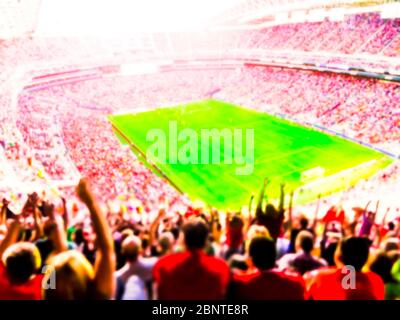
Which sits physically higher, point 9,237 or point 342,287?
point 9,237

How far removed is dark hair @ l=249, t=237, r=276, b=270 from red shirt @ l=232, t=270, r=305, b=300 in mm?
78

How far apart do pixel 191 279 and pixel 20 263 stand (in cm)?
116

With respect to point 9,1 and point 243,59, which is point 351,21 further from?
point 9,1

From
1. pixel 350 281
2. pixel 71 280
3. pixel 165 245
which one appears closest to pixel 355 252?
pixel 350 281

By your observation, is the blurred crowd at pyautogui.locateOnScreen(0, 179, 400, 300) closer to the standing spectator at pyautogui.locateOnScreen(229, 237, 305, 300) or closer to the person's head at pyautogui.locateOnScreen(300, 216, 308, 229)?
the standing spectator at pyautogui.locateOnScreen(229, 237, 305, 300)

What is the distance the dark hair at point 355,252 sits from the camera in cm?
316

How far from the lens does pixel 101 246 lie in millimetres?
2246

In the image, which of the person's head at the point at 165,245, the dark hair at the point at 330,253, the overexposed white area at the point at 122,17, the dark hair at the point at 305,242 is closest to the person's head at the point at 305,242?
the dark hair at the point at 305,242

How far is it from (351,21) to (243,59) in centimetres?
1118

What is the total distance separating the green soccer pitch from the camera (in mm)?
18688

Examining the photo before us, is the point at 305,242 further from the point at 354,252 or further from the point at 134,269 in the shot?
the point at 134,269

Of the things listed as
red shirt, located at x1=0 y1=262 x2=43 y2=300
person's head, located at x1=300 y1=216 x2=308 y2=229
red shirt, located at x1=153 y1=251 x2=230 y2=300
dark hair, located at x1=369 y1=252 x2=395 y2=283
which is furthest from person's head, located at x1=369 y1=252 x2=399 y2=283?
red shirt, located at x1=0 y1=262 x2=43 y2=300

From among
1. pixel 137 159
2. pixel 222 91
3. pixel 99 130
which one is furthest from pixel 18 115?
pixel 222 91

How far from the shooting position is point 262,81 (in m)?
37.3
